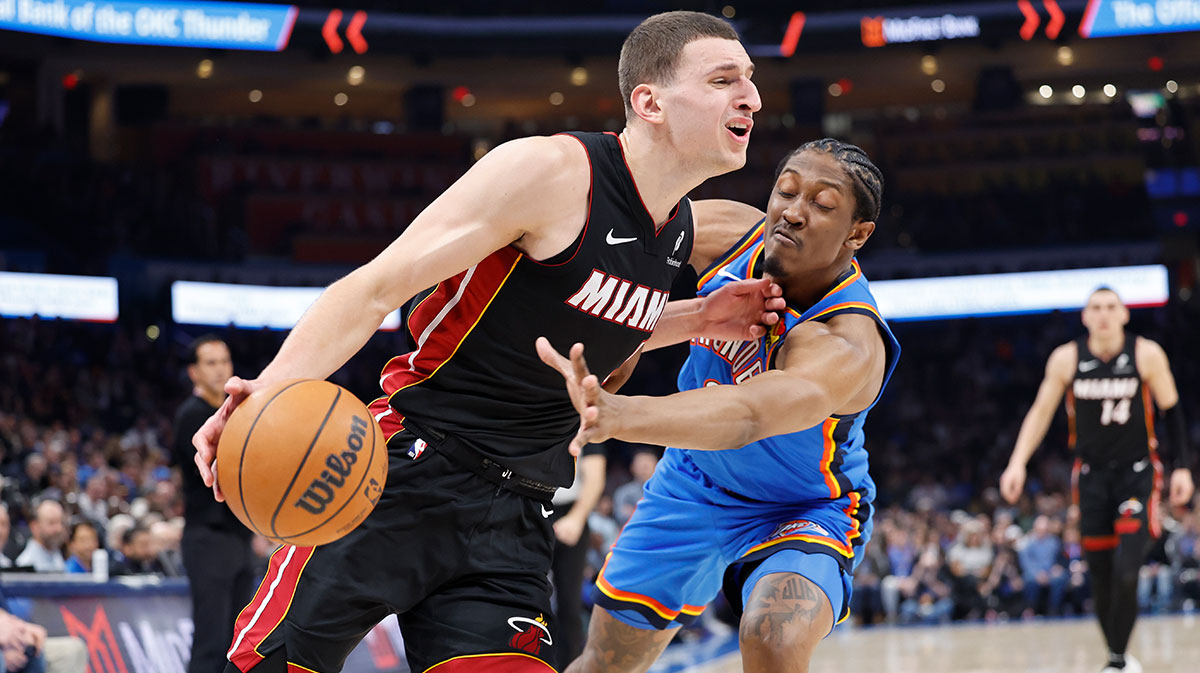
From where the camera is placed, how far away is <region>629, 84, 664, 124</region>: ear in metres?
3.15

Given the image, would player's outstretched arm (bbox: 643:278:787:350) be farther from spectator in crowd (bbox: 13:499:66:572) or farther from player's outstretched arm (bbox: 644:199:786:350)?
spectator in crowd (bbox: 13:499:66:572)

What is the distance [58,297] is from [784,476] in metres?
18.1

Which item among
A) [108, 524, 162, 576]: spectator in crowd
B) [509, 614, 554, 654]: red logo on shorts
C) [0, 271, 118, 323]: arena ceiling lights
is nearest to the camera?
[509, 614, 554, 654]: red logo on shorts

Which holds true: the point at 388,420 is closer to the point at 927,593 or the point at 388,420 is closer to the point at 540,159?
the point at 540,159

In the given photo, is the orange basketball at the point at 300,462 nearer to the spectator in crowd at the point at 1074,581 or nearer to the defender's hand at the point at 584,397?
the defender's hand at the point at 584,397

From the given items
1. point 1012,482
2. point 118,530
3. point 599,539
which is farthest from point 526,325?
point 599,539

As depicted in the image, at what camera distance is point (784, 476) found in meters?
4.15

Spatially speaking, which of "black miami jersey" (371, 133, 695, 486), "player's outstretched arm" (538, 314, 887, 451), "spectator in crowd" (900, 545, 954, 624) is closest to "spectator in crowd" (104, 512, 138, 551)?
"black miami jersey" (371, 133, 695, 486)

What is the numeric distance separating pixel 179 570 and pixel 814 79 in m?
20.3

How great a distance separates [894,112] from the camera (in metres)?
29.5

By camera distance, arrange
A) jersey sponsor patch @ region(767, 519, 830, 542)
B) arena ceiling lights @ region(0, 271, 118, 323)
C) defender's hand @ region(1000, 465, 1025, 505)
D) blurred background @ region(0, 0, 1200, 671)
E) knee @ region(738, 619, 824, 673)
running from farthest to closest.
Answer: blurred background @ region(0, 0, 1200, 671) < arena ceiling lights @ region(0, 271, 118, 323) < defender's hand @ region(1000, 465, 1025, 505) < jersey sponsor patch @ region(767, 519, 830, 542) < knee @ region(738, 619, 824, 673)

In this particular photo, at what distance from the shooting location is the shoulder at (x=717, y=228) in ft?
14.3

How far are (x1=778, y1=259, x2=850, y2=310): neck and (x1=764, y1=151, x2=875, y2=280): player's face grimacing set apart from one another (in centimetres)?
3

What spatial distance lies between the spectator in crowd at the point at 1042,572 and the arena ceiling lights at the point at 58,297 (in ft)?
48.0
